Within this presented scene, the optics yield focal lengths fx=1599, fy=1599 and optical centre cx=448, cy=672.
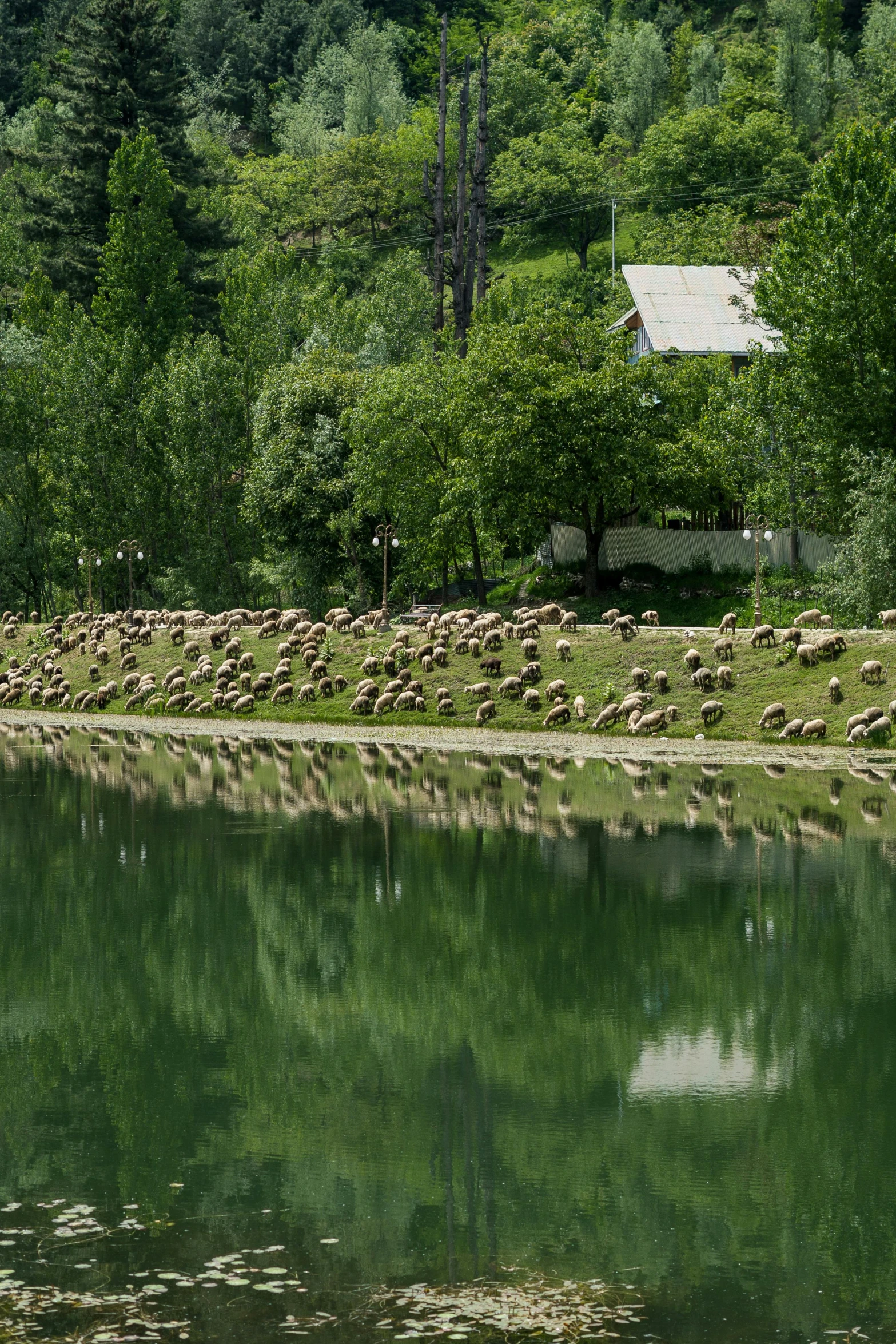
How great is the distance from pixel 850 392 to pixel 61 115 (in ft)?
365

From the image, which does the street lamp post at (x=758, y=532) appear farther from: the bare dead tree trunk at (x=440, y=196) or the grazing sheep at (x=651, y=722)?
the bare dead tree trunk at (x=440, y=196)

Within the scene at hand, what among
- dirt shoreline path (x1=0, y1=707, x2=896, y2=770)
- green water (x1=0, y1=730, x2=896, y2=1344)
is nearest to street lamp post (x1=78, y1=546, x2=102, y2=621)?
dirt shoreline path (x1=0, y1=707, x2=896, y2=770)

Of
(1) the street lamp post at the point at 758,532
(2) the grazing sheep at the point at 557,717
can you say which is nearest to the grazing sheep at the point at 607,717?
(2) the grazing sheep at the point at 557,717

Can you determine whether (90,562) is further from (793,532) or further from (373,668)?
(793,532)

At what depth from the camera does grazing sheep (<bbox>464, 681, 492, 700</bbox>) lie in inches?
2055

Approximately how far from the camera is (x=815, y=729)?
143 ft

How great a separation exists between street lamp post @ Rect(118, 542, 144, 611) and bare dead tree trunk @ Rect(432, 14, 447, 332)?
64.5 ft

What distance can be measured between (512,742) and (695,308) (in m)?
39.6

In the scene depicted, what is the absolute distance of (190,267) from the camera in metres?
103

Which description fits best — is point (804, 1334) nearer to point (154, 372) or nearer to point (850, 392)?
point (850, 392)

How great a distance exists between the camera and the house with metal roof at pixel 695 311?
76.4 metres

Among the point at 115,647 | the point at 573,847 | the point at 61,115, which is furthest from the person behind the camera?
the point at 61,115

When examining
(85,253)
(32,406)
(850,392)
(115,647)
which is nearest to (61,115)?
(85,253)

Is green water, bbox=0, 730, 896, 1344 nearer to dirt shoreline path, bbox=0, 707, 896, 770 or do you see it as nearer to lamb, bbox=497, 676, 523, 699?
dirt shoreline path, bbox=0, 707, 896, 770
